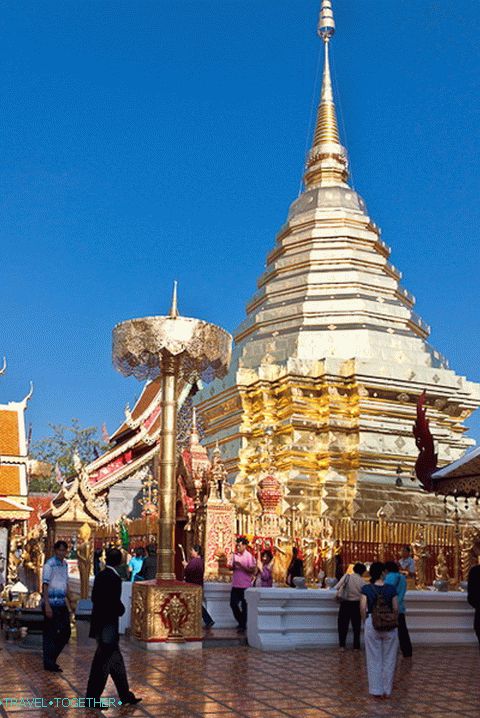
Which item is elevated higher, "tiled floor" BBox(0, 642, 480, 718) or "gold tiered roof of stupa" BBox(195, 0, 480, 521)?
"gold tiered roof of stupa" BBox(195, 0, 480, 521)

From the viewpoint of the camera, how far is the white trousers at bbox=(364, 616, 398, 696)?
6.95 meters

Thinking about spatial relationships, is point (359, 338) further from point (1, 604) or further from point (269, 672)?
point (269, 672)

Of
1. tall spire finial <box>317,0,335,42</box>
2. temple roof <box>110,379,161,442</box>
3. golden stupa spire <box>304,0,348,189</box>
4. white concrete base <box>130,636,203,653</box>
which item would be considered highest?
tall spire finial <box>317,0,335,42</box>

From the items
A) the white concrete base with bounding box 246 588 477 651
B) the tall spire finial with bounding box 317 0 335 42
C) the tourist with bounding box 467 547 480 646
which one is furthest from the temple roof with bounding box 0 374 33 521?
the tall spire finial with bounding box 317 0 335 42

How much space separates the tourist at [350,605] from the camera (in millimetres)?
10133

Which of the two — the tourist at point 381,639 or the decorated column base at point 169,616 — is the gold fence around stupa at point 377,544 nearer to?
the decorated column base at point 169,616

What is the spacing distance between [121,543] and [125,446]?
8.02 meters

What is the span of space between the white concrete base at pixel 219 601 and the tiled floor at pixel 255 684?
275 cm

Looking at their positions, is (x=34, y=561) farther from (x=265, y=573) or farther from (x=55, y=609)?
(x=55, y=609)

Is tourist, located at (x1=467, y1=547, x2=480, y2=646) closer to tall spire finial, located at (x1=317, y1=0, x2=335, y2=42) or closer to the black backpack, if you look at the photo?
the black backpack

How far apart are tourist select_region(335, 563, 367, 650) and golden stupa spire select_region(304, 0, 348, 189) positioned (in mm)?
18937

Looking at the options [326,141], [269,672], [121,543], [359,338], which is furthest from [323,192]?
[269,672]

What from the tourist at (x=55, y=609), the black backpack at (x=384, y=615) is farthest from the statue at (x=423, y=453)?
the black backpack at (x=384, y=615)

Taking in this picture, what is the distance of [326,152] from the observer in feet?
91.1
